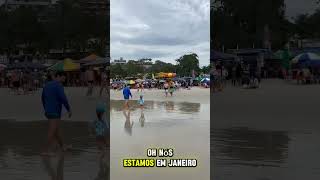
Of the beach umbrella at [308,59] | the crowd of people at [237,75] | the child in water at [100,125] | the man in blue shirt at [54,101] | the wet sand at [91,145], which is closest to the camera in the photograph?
the wet sand at [91,145]

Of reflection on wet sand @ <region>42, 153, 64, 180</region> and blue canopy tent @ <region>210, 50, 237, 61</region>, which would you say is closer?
reflection on wet sand @ <region>42, 153, 64, 180</region>

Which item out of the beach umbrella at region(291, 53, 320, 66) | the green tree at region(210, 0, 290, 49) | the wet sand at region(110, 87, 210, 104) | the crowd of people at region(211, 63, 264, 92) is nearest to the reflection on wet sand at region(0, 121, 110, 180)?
the wet sand at region(110, 87, 210, 104)

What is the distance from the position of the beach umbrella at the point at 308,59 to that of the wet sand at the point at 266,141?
33.4ft

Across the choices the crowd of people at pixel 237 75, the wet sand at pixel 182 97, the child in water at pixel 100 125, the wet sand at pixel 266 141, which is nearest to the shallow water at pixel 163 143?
the wet sand at pixel 266 141

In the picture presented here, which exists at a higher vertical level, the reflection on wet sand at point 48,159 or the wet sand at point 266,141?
the wet sand at point 266,141

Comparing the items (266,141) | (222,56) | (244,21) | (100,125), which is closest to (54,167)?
(100,125)

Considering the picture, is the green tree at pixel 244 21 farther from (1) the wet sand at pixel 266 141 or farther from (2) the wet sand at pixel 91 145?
(2) the wet sand at pixel 91 145

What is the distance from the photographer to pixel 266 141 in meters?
8.55

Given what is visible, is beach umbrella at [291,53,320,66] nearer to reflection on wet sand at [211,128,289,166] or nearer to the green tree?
the green tree

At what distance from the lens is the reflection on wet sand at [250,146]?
6.86m

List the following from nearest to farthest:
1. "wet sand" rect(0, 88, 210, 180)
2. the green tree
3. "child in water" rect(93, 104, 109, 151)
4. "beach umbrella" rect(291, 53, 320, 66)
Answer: "wet sand" rect(0, 88, 210, 180) → "child in water" rect(93, 104, 109, 151) → the green tree → "beach umbrella" rect(291, 53, 320, 66)

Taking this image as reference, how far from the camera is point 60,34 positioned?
3042 cm

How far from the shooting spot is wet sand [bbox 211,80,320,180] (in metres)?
6.09

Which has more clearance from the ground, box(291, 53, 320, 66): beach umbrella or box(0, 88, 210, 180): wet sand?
box(291, 53, 320, 66): beach umbrella
